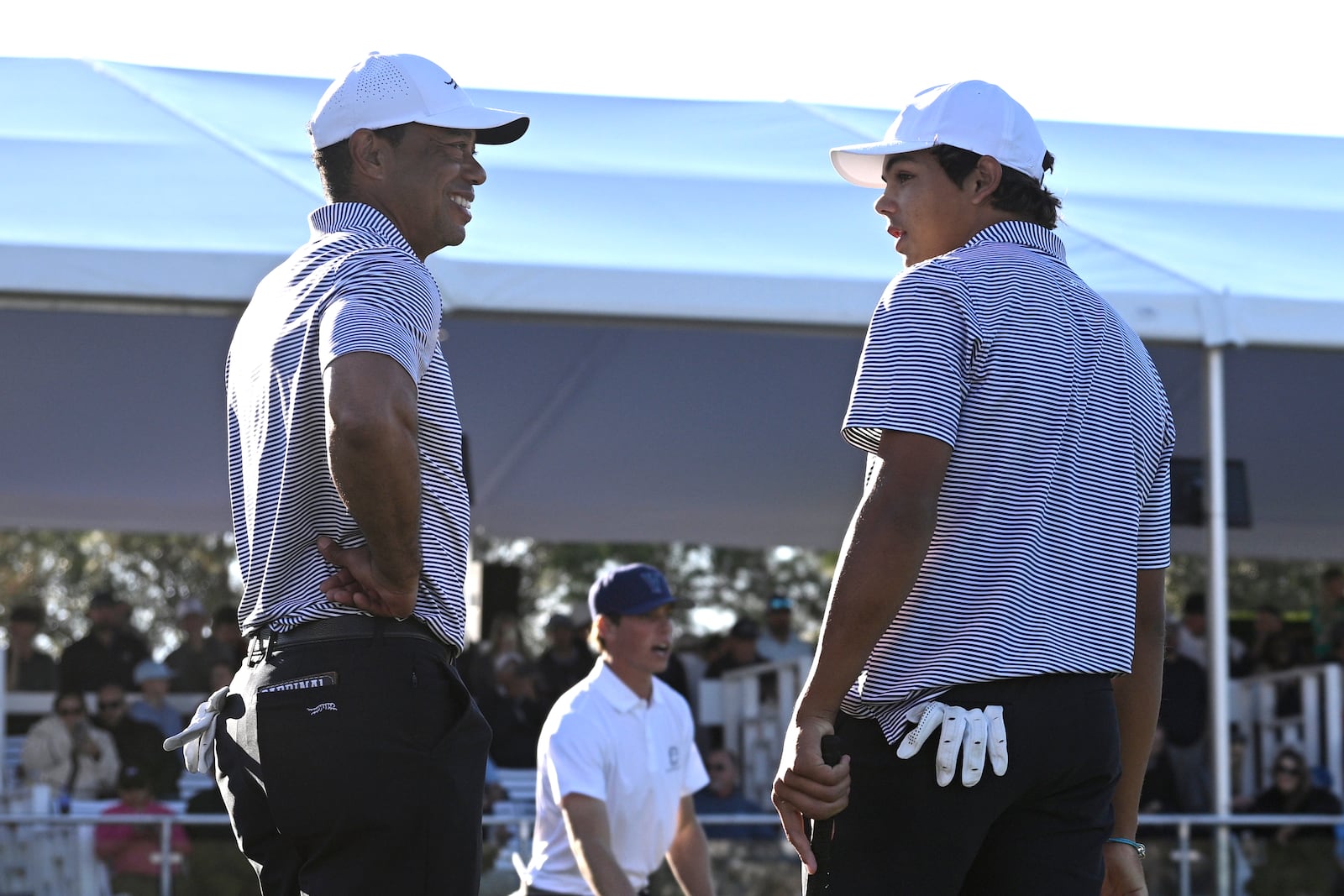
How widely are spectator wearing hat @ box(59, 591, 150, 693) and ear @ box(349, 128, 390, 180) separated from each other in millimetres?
8983

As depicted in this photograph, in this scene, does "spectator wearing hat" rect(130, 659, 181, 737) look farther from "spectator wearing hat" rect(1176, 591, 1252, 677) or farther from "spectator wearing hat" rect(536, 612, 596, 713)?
"spectator wearing hat" rect(1176, 591, 1252, 677)

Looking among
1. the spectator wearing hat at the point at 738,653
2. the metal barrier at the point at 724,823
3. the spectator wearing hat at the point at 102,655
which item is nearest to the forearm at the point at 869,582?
the metal barrier at the point at 724,823

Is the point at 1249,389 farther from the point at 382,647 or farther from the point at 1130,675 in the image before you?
the point at 382,647

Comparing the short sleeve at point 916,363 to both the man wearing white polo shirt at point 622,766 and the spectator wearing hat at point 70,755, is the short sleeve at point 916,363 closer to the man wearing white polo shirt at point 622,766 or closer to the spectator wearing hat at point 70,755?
the man wearing white polo shirt at point 622,766

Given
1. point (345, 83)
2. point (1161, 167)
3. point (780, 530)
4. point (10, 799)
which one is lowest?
point (10, 799)

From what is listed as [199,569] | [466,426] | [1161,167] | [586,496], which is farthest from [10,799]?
[199,569]

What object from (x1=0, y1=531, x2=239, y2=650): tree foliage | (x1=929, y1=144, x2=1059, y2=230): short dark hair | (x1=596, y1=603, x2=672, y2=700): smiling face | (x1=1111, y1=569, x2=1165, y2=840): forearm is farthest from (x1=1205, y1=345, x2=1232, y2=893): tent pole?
(x1=0, y1=531, x2=239, y2=650): tree foliage

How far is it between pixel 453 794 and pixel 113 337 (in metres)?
7.37

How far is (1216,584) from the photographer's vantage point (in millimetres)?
7227

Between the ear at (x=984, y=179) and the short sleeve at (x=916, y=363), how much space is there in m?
0.22

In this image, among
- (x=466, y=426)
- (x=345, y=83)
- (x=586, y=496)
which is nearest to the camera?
(x=345, y=83)

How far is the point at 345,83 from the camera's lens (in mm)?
2648

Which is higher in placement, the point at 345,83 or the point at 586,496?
the point at 586,496

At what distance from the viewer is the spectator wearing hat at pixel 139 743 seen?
30.7 ft
